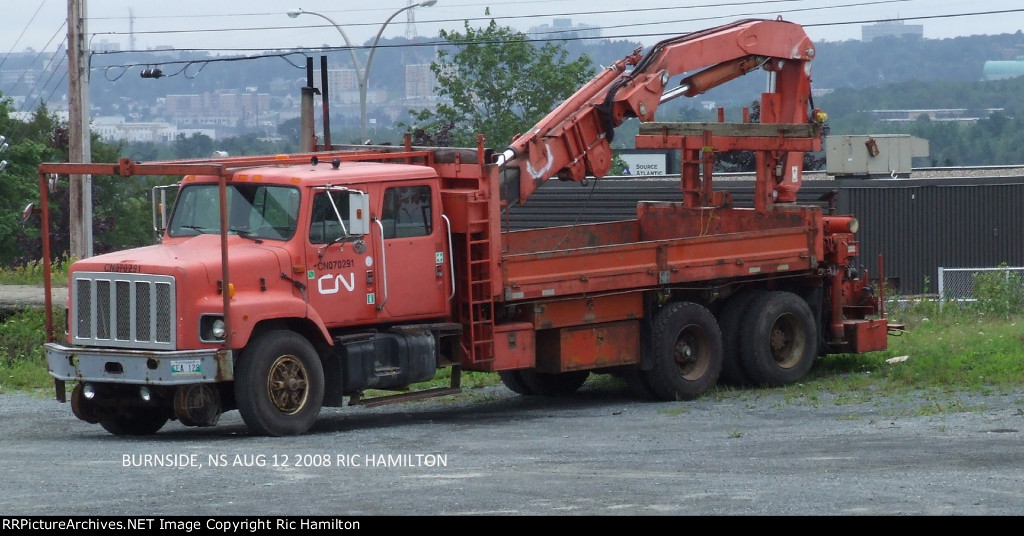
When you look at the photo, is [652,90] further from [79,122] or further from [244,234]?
[79,122]

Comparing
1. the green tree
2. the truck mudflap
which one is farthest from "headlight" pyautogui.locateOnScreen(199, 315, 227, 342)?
the green tree

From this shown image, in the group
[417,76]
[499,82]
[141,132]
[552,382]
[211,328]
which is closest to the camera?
[211,328]

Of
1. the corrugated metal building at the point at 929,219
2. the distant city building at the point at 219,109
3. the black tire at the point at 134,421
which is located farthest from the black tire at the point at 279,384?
the distant city building at the point at 219,109

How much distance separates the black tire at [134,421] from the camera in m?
13.3

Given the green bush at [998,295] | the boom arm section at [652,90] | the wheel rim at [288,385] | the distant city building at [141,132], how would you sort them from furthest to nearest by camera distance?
the distant city building at [141,132], the green bush at [998,295], the boom arm section at [652,90], the wheel rim at [288,385]

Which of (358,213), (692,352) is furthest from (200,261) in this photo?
(692,352)

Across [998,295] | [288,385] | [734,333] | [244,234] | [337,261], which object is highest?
[244,234]

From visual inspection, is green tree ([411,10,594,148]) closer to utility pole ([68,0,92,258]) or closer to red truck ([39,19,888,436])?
utility pole ([68,0,92,258])

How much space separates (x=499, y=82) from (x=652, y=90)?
4844cm

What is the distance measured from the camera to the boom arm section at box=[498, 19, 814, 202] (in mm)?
15836

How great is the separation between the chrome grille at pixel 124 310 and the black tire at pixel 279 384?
70 cm

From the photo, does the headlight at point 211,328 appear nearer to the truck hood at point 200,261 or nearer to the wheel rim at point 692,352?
the truck hood at point 200,261

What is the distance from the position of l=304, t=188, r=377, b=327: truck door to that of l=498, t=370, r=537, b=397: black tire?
3.50 metres

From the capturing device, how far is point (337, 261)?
1318 cm
